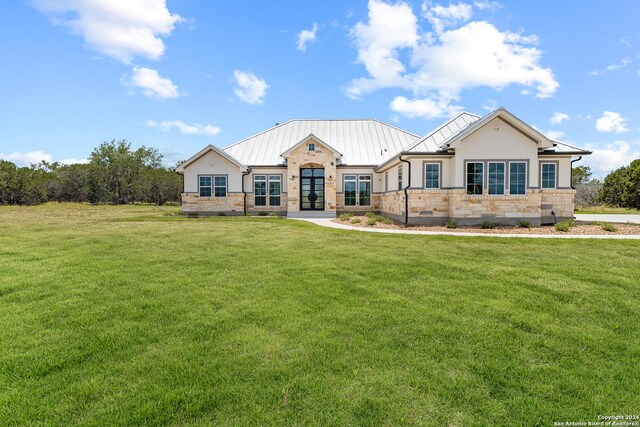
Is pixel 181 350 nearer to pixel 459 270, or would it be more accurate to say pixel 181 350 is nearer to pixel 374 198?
pixel 459 270

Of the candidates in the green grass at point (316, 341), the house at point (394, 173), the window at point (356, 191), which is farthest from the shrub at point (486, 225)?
the window at point (356, 191)

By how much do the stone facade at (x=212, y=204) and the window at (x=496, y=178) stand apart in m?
14.3

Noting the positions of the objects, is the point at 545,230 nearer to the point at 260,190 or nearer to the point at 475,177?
the point at 475,177

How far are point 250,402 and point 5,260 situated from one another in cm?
769

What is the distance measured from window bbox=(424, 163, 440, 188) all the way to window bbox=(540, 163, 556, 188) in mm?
5033

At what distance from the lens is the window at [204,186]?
22.6 metres

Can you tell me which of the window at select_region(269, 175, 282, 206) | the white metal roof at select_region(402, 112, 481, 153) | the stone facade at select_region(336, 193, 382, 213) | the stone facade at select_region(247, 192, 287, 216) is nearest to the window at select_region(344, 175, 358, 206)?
the stone facade at select_region(336, 193, 382, 213)

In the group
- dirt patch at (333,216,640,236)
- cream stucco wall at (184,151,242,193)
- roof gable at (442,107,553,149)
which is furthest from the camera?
cream stucco wall at (184,151,242,193)

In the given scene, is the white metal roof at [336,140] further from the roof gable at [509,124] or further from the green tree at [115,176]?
the green tree at [115,176]

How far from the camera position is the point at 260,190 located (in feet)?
76.5

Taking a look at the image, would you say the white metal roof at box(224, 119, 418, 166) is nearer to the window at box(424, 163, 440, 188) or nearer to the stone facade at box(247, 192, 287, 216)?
the stone facade at box(247, 192, 287, 216)

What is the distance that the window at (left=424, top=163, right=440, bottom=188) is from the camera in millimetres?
16047

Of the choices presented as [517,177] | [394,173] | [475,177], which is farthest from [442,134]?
[517,177]

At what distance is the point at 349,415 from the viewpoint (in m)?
2.75
